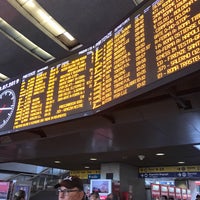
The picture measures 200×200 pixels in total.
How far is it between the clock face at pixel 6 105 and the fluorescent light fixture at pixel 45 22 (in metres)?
1.89

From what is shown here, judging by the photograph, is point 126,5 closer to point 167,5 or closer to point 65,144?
point 167,5

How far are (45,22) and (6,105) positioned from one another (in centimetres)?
233

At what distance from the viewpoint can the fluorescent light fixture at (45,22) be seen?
5.62 metres

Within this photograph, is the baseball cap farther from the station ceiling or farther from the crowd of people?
the station ceiling

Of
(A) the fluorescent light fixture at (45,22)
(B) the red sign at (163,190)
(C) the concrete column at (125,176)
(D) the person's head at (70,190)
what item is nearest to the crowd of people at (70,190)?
(D) the person's head at (70,190)

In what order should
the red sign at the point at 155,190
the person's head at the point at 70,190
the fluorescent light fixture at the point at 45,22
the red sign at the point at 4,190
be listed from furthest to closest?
the red sign at the point at 155,190, the red sign at the point at 4,190, the fluorescent light fixture at the point at 45,22, the person's head at the point at 70,190

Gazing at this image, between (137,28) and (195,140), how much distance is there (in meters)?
3.65

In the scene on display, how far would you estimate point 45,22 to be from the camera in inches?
243

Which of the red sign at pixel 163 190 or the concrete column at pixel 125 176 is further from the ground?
the concrete column at pixel 125 176

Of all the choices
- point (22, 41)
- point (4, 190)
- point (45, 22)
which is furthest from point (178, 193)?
point (45, 22)

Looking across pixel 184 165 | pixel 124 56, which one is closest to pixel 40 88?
pixel 124 56

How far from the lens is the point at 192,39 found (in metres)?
2.33

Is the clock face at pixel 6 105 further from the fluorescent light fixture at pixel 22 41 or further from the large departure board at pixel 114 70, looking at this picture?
the fluorescent light fixture at pixel 22 41

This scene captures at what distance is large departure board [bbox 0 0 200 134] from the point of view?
2455 millimetres
